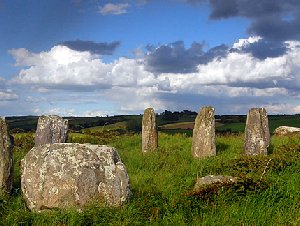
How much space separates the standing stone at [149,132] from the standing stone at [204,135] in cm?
302

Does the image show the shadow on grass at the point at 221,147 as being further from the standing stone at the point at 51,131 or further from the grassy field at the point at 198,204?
the grassy field at the point at 198,204

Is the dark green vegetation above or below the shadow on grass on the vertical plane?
below

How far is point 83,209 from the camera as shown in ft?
36.9

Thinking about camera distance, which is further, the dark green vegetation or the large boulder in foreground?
the large boulder in foreground

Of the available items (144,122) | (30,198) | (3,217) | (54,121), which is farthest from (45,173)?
(144,122)

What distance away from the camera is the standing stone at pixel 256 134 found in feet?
79.4

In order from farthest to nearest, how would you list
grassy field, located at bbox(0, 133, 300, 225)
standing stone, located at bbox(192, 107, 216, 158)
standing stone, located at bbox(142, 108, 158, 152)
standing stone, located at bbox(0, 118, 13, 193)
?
1. standing stone, located at bbox(142, 108, 158, 152)
2. standing stone, located at bbox(192, 107, 216, 158)
3. standing stone, located at bbox(0, 118, 13, 193)
4. grassy field, located at bbox(0, 133, 300, 225)

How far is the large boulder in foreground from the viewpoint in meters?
11.6

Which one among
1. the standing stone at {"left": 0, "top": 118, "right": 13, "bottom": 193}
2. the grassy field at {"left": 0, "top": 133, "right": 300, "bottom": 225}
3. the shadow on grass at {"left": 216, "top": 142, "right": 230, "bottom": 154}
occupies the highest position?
the standing stone at {"left": 0, "top": 118, "right": 13, "bottom": 193}

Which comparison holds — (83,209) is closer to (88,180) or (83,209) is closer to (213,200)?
(88,180)

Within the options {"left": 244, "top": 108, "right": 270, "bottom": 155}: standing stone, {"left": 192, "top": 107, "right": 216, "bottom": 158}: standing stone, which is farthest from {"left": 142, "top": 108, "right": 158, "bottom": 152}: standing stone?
{"left": 244, "top": 108, "right": 270, "bottom": 155}: standing stone

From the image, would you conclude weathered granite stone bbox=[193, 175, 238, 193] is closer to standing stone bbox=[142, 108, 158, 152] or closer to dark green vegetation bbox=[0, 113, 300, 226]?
dark green vegetation bbox=[0, 113, 300, 226]

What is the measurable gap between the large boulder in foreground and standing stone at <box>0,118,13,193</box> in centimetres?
141

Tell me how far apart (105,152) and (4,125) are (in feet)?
11.7
